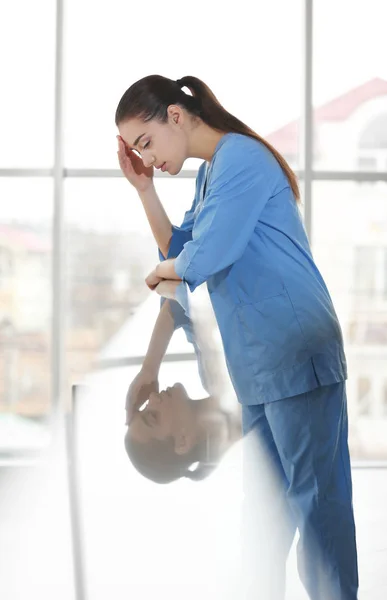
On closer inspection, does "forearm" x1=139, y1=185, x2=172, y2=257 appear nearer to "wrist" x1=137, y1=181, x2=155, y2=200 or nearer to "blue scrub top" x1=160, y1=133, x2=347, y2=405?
"wrist" x1=137, y1=181, x2=155, y2=200

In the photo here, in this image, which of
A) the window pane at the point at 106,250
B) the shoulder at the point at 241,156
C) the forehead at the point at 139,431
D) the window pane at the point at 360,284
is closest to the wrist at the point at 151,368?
the forehead at the point at 139,431

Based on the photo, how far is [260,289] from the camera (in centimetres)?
98

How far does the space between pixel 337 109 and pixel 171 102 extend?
2.70 meters

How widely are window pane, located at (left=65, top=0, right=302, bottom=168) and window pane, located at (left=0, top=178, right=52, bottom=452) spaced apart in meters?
0.31

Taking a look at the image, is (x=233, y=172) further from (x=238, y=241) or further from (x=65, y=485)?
(x=65, y=485)

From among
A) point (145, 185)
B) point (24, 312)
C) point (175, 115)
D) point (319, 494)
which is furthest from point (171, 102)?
point (24, 312)

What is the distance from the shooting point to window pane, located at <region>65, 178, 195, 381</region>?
355 centimetres

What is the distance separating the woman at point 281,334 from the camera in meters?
0.88

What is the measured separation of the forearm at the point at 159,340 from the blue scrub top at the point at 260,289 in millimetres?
63

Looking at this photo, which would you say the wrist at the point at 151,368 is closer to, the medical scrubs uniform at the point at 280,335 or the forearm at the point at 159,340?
the forearm at the point at 159,340

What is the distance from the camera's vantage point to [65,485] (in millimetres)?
672

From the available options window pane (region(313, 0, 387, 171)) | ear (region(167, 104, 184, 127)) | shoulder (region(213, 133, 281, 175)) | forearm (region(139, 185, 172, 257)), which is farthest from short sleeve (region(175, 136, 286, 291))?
window pane (region(313, 0, 387, 171))

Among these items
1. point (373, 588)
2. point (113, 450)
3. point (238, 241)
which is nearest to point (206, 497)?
point (113, 450)

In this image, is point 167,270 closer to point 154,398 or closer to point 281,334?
point 281,334
